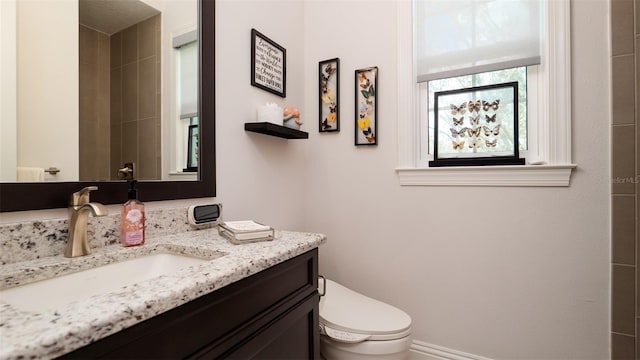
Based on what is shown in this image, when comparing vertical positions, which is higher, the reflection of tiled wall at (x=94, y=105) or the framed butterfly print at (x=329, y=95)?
the framed butterfly print at (x=329, y=95)

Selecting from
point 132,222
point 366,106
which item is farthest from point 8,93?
point 366,106

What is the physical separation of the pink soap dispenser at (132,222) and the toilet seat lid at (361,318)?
2.63 feet

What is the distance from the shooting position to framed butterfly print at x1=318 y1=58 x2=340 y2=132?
5.86 feet

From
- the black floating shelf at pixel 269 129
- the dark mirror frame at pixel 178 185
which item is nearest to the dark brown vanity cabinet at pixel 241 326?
the dark mirror frame at pixel 178 185

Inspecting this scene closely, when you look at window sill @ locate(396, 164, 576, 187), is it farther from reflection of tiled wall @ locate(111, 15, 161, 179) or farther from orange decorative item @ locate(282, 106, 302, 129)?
reflection of tiled wall @ locate(111, 15, 161, 179)

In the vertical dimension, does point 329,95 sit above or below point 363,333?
above

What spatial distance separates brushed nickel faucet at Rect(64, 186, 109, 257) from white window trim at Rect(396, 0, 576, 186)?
1373mm

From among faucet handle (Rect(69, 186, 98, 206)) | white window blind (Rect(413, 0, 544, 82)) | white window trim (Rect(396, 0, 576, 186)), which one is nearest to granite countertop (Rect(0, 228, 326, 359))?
faucet handle (Rect(69, 186, 98, 206))

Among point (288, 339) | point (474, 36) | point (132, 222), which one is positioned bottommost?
point (288, 339)

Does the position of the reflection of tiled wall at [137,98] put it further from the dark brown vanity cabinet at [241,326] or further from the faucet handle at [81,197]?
the dark brown vanity cabinet at [241,326]

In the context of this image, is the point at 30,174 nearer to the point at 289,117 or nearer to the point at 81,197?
the point at 81,197

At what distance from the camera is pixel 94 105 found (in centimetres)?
88

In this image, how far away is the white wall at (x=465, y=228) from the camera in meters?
1.26

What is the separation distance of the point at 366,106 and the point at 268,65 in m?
0.61
